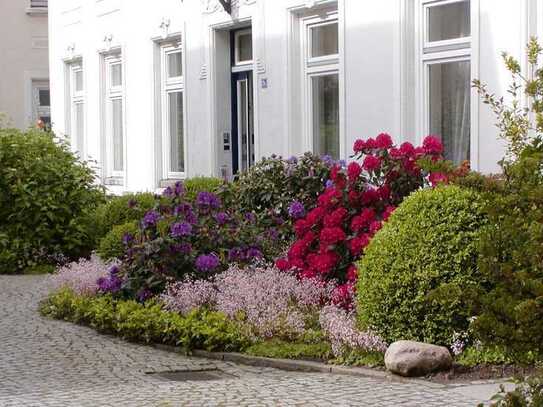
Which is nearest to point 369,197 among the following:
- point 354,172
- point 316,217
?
point 354,172

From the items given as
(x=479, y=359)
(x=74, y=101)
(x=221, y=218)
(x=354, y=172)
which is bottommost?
(x=479, y=359)

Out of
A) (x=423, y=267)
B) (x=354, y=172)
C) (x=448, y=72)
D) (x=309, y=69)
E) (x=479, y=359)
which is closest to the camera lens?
(x=479, y=359)

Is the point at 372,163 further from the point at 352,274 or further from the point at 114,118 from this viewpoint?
the point at 114,118

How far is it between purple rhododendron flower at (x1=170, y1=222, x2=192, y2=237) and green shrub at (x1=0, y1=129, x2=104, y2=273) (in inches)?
213

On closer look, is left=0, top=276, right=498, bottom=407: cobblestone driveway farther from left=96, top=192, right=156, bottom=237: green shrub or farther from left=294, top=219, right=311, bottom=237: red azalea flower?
left=96, top=192, right=156, bottom=237: green shrub

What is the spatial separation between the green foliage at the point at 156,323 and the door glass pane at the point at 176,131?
29.1 feet

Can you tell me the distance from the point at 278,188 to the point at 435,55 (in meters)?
2.36

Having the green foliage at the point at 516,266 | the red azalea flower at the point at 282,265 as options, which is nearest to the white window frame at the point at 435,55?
the red azalea flower at the point at 282,265

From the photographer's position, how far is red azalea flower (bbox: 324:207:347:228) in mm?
10672

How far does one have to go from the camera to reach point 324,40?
51.6 ft

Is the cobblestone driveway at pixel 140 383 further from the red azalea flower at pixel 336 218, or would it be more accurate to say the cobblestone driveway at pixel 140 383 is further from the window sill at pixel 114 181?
the window sill at pixel 114 181

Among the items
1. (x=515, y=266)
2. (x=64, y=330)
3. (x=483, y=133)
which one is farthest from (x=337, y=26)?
(x=515, y=266)

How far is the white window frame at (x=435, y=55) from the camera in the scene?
40.7 feet

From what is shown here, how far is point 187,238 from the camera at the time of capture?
11312 mm
